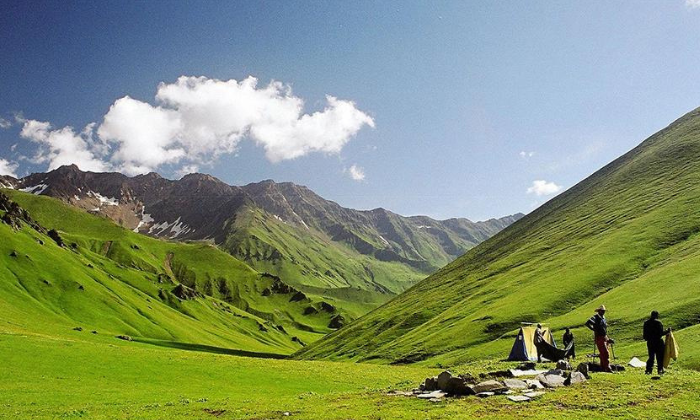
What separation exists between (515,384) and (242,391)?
30.3 m

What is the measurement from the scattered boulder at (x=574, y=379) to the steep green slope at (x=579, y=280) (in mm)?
18971

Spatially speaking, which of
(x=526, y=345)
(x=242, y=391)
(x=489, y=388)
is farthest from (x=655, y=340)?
(x=242, y=391)

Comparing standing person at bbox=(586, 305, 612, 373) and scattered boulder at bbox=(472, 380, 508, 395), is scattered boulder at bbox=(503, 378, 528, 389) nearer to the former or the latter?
scattered boulder at bbox=(472, 380, 508, 395)

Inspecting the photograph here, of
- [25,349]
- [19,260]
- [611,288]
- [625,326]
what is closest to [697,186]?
[611,288]

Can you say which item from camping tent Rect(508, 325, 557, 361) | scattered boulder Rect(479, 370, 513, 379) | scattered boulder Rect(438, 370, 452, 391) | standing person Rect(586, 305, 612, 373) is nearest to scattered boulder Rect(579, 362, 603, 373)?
standing person Rect(586, 305, 612, 373)

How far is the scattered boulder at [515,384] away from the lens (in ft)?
88.1

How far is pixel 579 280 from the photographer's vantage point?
312ft

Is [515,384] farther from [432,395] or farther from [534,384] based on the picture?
[432,395]

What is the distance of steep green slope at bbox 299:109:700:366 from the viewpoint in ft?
232

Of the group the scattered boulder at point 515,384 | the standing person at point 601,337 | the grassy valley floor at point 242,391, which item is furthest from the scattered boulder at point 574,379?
the standing person at point 601,337

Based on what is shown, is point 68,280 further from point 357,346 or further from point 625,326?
point 625,326

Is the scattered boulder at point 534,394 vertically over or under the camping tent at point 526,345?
over

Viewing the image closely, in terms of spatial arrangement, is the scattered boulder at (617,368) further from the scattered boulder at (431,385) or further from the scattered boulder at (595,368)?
the scattered boulder at (431,385)

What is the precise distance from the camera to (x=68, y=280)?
185125 millimetres
